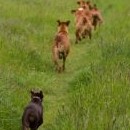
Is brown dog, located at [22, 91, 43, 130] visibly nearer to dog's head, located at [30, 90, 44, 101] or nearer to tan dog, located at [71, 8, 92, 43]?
dog's head, located at [30, 90, 44, 101]

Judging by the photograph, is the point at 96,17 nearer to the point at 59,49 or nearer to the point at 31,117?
the point at 59,49

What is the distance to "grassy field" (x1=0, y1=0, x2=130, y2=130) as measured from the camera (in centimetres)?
840

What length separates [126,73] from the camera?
10266 millimetres

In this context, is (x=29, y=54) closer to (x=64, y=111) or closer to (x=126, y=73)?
(x=126, y=73)

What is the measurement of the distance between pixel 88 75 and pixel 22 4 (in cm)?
1007

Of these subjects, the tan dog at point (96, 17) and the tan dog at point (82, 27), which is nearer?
the tan dog at point (82, 27)

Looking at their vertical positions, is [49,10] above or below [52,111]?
above

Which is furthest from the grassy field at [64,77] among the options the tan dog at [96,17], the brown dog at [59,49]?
the tan dog at [96,17]

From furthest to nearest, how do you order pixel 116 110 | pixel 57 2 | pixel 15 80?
pixel 57 2 < pixel 15 80 < pixel 116 110

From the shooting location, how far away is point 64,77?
12.6 m

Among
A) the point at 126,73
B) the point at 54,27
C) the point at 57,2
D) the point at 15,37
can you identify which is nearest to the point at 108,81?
the point at 126,73

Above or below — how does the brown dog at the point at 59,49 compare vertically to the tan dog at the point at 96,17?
below

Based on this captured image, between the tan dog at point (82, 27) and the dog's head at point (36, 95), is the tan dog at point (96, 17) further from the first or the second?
the dog's head at point (36, 95)

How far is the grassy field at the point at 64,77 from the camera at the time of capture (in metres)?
8.40
